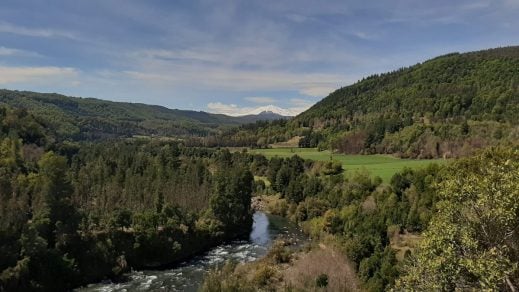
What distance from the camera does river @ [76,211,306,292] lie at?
57.5 m

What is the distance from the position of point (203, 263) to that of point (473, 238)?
5247 cm

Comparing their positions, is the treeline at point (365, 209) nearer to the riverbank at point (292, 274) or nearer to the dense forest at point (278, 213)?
the dense forest at point (278, 213)

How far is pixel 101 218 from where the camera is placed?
7169cm

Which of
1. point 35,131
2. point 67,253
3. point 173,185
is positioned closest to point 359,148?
point 173,185

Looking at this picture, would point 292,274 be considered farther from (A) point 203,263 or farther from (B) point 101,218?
(B) point 101,218

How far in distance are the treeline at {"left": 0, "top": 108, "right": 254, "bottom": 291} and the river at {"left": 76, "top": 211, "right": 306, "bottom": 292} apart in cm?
254

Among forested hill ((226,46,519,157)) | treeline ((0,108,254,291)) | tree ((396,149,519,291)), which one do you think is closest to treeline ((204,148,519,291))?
tree ((396,149,519,291))

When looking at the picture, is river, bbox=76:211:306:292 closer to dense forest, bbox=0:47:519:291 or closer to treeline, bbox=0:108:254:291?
dense forest, bbox=0:47:519:291

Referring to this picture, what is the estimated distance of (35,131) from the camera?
149 m

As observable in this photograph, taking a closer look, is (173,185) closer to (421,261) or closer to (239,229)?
(239,229)

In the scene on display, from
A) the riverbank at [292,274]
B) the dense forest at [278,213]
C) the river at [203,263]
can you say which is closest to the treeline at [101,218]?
the dense forest at [278,213]

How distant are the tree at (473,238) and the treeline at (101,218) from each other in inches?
1878

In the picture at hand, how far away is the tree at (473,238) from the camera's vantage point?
18.7 m

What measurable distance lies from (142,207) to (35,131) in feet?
278
